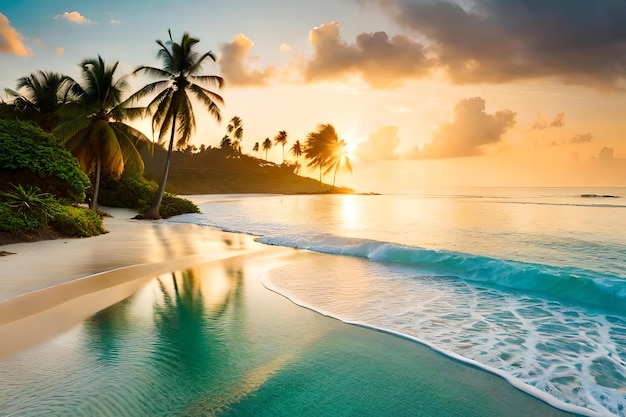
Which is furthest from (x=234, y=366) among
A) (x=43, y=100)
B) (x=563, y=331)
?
(x=43, y=100)

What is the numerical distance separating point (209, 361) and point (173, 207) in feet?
80.0

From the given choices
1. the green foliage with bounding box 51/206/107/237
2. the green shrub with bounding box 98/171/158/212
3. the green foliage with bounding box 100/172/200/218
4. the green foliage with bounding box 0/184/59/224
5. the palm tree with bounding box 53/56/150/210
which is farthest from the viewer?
the green shrub with bounding box 98/171/158/212

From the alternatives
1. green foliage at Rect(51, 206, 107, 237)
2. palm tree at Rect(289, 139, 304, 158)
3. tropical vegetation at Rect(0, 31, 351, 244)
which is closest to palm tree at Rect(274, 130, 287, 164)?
palm tree at Rect(289, 139, 304, 158)

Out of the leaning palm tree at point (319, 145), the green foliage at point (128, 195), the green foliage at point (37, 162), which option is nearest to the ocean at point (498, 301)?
the green foliage at point (37, 162)

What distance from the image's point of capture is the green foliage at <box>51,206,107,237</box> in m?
13.4

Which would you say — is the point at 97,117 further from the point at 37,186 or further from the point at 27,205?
the point at 27,205

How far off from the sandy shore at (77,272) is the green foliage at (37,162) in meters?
3.53

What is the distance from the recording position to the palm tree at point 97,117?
21844 mm

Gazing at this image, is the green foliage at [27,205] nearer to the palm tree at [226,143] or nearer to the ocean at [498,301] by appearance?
the ocean at [498,301]

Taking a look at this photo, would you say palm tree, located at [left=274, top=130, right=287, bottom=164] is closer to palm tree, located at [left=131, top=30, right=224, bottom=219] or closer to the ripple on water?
palm tree, located at [left=131, top=30, right=224, bottom=219]

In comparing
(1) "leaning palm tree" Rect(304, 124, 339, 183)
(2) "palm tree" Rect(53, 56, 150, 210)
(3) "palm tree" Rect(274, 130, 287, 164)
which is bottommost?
(2) "palm tree" Rect(53, 56, 150, 210)

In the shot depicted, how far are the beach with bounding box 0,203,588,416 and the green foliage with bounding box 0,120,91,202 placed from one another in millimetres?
9587

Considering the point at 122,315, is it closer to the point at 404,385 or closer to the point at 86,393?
the point at 86,393

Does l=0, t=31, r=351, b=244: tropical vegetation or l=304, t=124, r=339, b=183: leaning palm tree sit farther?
l=304, t=124, r=339, b=183: leaning palm tree
